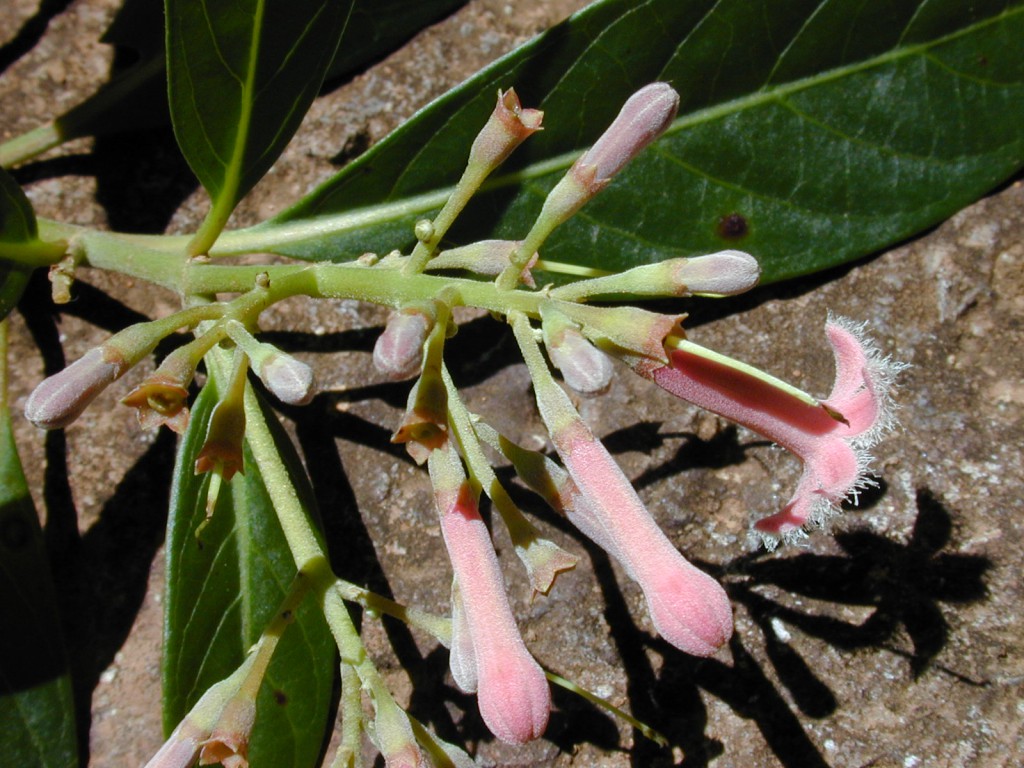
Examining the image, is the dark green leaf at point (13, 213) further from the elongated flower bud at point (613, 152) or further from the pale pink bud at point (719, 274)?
the pale pink bud at point (719, 274)

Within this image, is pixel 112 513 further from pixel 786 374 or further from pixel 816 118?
pixel 816 118

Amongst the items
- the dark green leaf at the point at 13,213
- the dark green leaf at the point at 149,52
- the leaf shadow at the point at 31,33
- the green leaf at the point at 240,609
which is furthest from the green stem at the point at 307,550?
the leaf shadow at the point at 31,33

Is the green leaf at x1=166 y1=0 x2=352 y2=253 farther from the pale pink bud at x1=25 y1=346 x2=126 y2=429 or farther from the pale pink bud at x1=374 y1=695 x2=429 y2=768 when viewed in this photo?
the pale pink bud at x1=374 y1=695 x2=429 y2=768

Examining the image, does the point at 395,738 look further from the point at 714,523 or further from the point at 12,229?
the point at 12,229

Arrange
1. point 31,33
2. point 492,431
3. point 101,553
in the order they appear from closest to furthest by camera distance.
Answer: point 492,431, point 101,553, point 31,33

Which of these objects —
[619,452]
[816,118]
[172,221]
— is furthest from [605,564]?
[172,221]

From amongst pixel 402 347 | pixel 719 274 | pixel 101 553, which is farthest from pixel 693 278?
pixel 101 553
